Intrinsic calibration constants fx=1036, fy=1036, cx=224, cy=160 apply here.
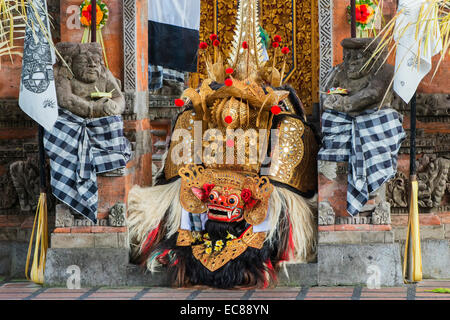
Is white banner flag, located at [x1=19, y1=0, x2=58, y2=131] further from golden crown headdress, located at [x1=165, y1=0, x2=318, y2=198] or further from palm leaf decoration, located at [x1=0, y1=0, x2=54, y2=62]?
golden crown headdress, located at [x1=165, y1=0, x2=318, y2=198]

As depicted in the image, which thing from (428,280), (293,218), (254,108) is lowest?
(428,280)

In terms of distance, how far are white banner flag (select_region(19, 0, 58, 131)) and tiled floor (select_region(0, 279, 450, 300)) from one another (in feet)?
5.32

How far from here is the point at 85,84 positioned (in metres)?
10.4

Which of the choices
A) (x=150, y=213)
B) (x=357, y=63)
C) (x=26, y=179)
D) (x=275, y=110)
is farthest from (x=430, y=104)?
(x=26, y=179)

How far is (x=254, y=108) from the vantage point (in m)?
10.5

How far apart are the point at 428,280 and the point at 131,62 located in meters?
3.81

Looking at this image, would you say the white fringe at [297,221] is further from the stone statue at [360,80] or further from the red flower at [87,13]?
the red flower at [87,13]

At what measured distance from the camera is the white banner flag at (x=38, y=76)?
1003 centimetres

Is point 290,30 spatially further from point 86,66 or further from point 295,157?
point 86,66

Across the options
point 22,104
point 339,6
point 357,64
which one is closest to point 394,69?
point 357,64

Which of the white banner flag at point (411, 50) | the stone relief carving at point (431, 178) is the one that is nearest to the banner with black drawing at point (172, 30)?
the white banner flag at point (411, 50)

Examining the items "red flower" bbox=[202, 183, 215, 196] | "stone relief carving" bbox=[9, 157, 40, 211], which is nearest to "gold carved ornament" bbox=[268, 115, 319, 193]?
"red flower" bbox=[202, 183, 215, 196]

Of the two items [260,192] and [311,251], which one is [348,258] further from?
[260,192]

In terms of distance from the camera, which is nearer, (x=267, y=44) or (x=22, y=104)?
(x=22, y=104)
